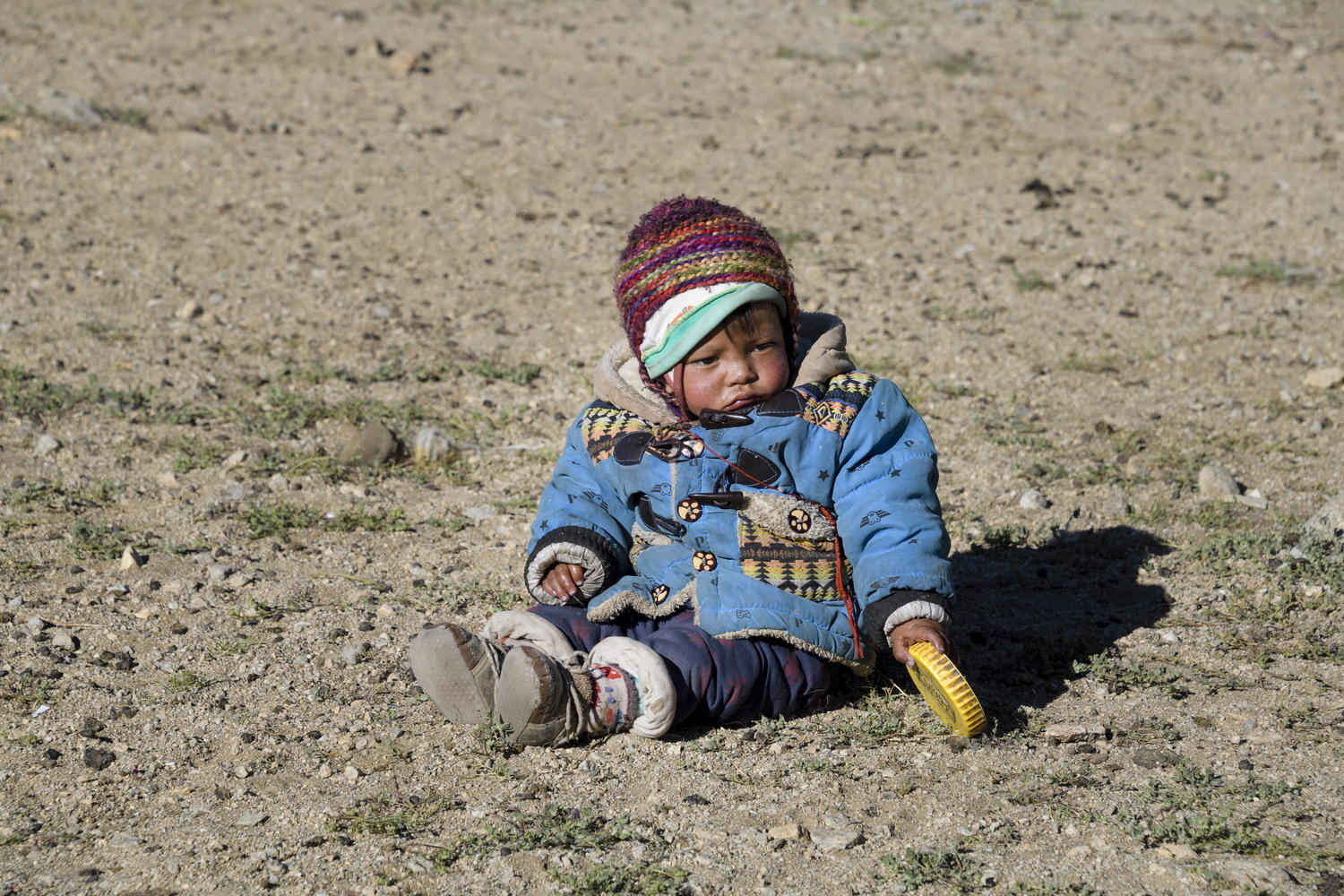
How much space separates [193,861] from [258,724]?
2.48 feet

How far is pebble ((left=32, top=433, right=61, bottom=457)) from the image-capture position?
5680 mm

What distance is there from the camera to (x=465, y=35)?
13.0 m

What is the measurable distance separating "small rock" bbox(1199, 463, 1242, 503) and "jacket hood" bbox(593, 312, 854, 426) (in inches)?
88.3

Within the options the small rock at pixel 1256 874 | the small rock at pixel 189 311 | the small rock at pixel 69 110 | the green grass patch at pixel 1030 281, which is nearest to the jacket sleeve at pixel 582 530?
the small rock at pixel 1256 874

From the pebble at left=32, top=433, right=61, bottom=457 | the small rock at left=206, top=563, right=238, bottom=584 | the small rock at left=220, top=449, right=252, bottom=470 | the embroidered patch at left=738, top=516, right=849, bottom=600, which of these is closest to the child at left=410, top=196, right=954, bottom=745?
the embroidered patch at left=738, top=516, right=849, bottom=600

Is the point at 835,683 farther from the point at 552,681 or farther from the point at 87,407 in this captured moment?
the point at 87,407

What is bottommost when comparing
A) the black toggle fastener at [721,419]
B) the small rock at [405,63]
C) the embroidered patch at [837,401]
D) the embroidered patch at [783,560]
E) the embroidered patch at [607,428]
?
the embroidered patch at [783,560]

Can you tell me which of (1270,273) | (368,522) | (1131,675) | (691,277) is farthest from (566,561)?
(1270,273)

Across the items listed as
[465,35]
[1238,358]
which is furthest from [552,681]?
[465,35]

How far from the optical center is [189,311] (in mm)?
7348

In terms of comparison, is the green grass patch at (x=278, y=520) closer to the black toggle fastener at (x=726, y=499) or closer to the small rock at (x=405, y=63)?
the black toggle fastener at (x=726, y=499)

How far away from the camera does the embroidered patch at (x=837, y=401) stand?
3830 mm

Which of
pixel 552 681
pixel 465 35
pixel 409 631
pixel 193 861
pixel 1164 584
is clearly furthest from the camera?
pixel 465 35

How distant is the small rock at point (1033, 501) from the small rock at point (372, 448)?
8.57 feet
